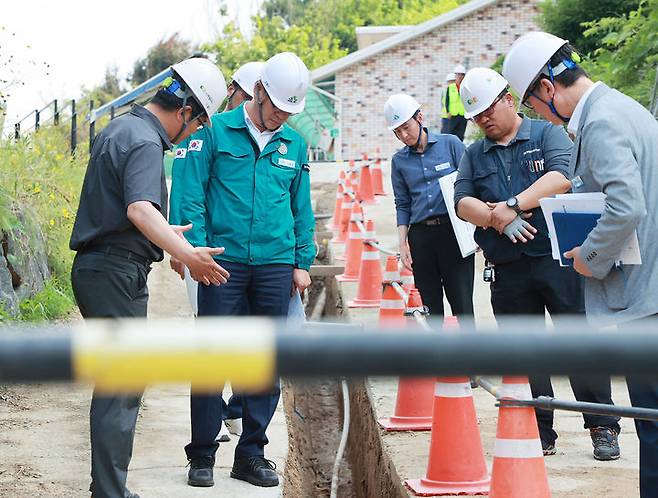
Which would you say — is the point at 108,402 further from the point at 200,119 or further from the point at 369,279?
the point at 369,279

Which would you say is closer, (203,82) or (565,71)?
(565,71)

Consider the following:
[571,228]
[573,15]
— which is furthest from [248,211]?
Answer: [573,15]

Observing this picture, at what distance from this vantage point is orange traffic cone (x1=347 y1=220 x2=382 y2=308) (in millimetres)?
11148

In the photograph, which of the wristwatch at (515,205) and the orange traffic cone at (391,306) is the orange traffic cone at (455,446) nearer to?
the wristwatch at (515,205)

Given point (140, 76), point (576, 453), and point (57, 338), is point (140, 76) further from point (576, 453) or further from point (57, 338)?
point (57, 338)

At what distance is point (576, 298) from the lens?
19.4 feet

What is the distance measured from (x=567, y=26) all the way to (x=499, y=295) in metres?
16.4

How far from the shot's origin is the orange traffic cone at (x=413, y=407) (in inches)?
268

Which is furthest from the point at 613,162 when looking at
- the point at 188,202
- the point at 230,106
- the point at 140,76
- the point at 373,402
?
the point at 140,76

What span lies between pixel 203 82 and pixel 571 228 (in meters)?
1.69

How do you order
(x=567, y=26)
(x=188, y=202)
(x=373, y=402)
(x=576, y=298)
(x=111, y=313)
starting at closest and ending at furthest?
1. (x=111, y=313)
2. (x=188, y=202)
3. (x=576, y=298)
4. (x=373, y=402)
5. (x=567, y=26)

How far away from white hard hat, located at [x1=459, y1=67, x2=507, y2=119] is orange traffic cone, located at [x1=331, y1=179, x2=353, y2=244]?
31.3 feet

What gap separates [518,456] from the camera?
4.48 metres

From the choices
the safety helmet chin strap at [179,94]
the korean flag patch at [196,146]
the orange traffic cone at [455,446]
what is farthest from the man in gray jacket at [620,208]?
the korean flag patch at [196,146]
